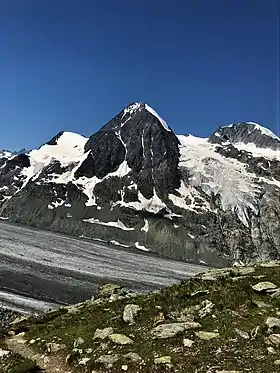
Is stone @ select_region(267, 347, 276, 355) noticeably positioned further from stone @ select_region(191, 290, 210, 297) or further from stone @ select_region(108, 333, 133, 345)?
stone @ select_region(191, 290, 210, 297)

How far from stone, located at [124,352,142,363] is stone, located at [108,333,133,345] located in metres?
1.41

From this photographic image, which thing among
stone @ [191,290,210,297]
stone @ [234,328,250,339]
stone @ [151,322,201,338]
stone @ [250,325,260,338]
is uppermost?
stone @ [191,290,210,297]

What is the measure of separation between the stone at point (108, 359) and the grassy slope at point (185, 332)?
17cm

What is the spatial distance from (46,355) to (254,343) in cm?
899

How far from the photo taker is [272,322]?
20469 mm

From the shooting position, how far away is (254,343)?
18906mm

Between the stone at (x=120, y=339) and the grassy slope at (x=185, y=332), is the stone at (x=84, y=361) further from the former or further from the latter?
the stone at (x=120, y=339)

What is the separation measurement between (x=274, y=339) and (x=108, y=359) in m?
6.75

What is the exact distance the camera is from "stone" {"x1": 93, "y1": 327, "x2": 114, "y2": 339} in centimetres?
2123

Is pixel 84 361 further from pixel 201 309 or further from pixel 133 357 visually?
pixel 201 309

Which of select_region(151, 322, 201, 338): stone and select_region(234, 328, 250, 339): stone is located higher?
select_region(234, 328, 250, 339): stone

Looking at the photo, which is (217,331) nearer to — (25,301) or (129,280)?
(25,301)

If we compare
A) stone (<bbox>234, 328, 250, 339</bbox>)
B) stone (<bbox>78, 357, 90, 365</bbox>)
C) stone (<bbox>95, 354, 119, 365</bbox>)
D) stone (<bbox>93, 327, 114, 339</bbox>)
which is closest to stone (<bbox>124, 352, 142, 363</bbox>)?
stone (<bbox>95, 354, 119, 365</bbox>)

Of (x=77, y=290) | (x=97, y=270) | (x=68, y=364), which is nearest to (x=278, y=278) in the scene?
(x=68, y=364)
